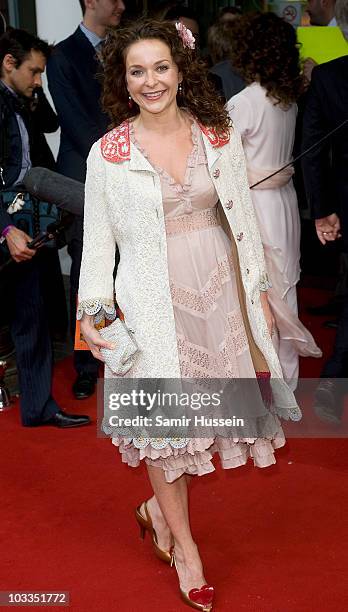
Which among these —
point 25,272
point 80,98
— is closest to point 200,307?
point 25,272

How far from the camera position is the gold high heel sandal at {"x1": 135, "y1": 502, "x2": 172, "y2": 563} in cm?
369

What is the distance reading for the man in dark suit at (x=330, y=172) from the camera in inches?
186

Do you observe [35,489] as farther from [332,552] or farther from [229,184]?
[229,184]

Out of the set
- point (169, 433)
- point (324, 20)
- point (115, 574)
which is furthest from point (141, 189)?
point (324, 20)

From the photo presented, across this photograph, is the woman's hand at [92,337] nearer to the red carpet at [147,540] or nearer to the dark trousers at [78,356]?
the red carpet at [147,540]

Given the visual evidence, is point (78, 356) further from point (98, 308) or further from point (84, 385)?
point (98, 308)

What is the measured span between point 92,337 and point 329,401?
1.98 m

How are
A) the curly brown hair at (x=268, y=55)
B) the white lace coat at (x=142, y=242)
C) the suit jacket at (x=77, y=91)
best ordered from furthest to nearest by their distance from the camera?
the suit jacket at (x=77, y=91), the curly brown hair at (x=268, y=55), the white lace coat at (x=142, y=242)

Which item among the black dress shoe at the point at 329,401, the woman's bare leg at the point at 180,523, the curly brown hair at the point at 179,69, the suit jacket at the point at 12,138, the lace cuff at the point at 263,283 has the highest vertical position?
the curly brown hair at the point at 179,69

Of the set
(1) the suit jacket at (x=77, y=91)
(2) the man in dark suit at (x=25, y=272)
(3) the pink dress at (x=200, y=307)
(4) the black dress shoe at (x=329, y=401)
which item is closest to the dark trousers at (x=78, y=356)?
Result: (1) the suit jacket at (x=77, y=91)

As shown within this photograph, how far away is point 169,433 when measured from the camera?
3.30 meters

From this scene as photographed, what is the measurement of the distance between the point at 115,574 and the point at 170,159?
4.77 ft

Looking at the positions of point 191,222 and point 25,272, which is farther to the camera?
point 25,272

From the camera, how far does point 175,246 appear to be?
10.8 feet
